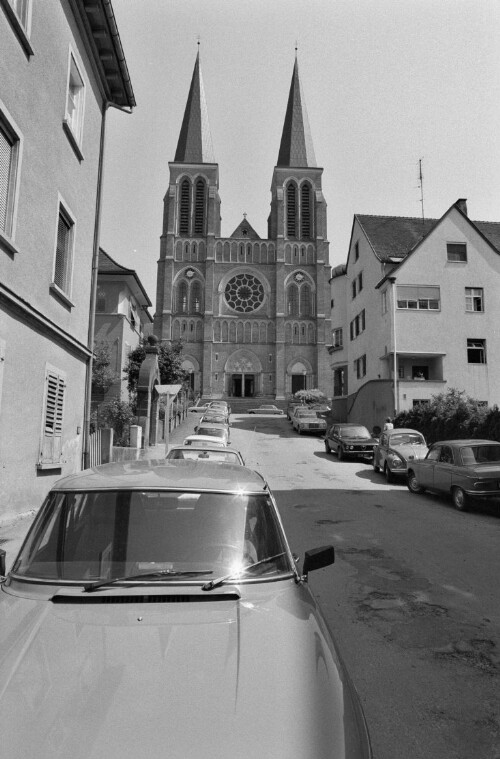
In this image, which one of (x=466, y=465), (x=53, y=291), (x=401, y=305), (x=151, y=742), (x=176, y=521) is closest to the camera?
(x=151, y=742)

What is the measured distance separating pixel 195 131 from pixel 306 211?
60.8 ft

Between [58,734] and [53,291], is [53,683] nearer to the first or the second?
[58,734]

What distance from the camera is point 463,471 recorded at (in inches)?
449

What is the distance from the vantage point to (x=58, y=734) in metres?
1.63

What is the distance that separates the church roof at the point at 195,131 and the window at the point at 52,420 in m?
64.3

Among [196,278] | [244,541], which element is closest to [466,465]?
[244,541]

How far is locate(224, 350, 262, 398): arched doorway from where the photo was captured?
212 feet

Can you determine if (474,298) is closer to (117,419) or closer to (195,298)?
(117,419)

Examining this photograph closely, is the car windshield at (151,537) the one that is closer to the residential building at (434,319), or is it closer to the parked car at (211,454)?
the parked car at (211,454)

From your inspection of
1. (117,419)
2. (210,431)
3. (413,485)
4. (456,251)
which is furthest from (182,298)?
(413,485)

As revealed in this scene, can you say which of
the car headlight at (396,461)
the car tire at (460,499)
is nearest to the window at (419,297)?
the car headlight at (396,461)

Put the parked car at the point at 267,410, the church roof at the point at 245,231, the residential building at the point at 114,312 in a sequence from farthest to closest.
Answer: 1. the church roof at the point at 245,231
2. the parked car at the point at 267,410
3. the residential building at the point at 114,312

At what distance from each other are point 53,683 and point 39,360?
845 cm

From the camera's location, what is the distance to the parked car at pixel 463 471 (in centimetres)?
1090
